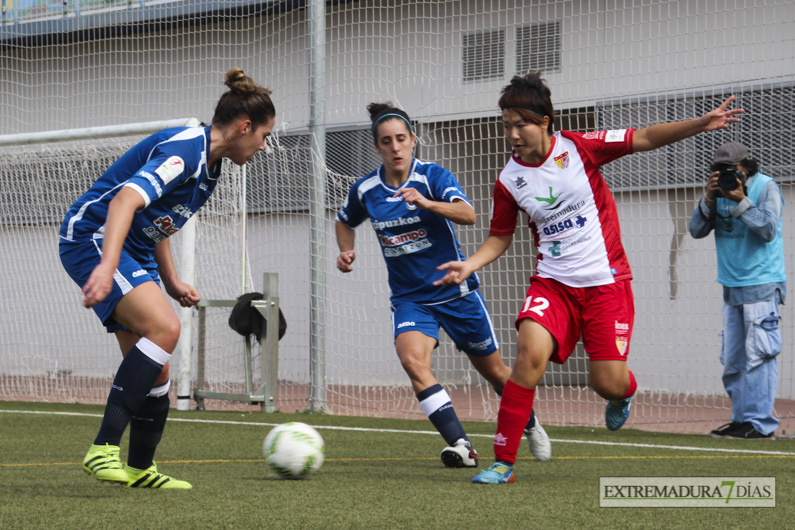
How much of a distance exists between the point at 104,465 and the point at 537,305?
198 centimetres

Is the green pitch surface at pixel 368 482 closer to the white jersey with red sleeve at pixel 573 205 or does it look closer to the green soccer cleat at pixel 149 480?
the green soccer cleat at pixel 149 480

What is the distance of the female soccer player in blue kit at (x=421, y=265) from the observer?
16.9ft

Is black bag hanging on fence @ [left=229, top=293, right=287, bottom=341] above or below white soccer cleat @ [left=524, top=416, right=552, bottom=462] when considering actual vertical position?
above

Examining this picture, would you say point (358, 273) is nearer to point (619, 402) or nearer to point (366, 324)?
point (366, 324)

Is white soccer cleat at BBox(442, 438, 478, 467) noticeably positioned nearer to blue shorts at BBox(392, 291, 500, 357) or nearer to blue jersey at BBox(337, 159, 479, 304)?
blue shorts at BBox(392, 291, 500, 357)

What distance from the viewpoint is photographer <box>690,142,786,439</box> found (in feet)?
22.7

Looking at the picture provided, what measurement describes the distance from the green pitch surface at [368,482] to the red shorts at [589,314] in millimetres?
607

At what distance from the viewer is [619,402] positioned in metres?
5.08

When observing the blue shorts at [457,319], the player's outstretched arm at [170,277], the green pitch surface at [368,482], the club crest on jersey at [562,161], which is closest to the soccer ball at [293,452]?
the green pitch surface at [368,482]

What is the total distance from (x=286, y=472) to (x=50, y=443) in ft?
8.53

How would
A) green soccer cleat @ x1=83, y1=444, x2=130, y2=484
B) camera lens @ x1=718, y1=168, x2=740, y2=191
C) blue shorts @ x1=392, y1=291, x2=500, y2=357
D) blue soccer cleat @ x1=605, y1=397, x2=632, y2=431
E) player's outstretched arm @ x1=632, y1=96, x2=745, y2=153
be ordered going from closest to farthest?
green soccer cleat @ x1=83, y1=444, x2=130, y2=484
player's outstretched arm @ x1=632, y1=96, x2=745, y2=153
blue soccer cleat @ x1=605, y1=397, x2=632, y2=431
blue shorts @ x1=392, y1=291, x2=500, y2=357
camera lens @ x1=718, y1=168, x2=740, y2=191

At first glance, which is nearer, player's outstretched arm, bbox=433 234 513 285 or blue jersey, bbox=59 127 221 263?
blue jersey, bbox=59 127 221 263

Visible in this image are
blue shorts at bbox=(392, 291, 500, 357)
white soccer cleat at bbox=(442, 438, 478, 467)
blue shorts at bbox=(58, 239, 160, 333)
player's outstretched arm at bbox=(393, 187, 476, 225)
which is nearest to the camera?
blue shorts at bbox=(58, 239, 160, 333)

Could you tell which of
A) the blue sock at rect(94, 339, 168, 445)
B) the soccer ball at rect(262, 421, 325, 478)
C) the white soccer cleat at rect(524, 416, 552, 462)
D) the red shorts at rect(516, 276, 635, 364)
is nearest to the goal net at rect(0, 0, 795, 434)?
the white soccer cleat at rect(524, 416, 552, 462)
